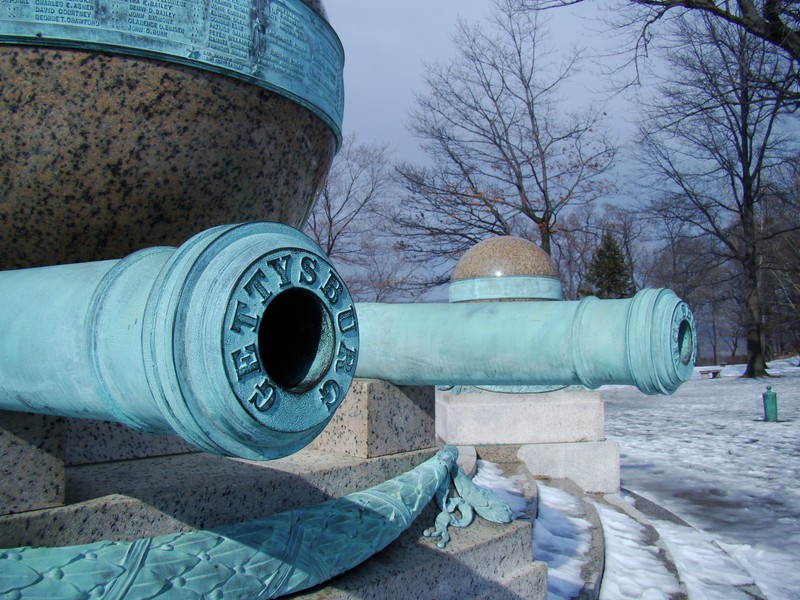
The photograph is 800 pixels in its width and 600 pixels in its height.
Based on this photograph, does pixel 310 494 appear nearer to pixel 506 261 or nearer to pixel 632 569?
pixel 632 569

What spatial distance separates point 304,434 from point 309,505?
1269 millimetres

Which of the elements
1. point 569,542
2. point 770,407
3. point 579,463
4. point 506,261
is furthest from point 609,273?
point 569,542

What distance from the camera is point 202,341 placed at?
1.14 metres

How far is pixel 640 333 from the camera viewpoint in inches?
79.0

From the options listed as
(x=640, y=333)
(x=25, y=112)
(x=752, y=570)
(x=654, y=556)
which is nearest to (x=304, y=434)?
(x=640, y=333)

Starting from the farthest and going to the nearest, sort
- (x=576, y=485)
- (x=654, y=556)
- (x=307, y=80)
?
Answer: (x=576, y=485), (x=654, y=556), (x=307, y=80)

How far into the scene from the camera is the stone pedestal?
7.53 m

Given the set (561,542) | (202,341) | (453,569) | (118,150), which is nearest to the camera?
(202,341)

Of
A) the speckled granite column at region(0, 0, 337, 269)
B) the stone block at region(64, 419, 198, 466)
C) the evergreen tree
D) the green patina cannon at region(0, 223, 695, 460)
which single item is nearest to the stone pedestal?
the stone block at region(64, 419, 198, 466)

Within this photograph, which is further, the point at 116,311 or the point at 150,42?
the point at 150,42

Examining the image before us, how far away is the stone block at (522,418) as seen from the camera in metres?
7.55

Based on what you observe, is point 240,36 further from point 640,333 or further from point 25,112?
point 640,333

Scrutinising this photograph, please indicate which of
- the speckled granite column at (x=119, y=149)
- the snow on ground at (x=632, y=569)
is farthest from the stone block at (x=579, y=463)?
the speckled granite column at (x=119, y=149)

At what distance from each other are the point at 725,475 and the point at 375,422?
7.10 meters
